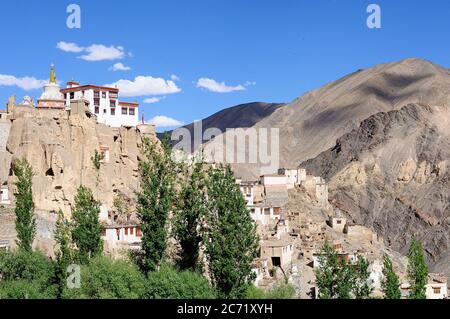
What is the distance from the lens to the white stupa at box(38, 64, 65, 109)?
150 feet

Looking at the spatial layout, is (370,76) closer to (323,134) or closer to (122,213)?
(323,134)

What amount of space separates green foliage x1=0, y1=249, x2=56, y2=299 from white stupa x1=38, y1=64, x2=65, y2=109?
15.4m

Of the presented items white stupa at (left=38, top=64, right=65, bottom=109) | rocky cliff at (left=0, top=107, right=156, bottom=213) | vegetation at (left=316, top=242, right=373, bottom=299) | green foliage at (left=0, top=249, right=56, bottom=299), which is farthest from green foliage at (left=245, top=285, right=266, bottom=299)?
white stupa at (left=38, top=64, right=65, bottom=109)

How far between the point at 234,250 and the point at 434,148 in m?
65.1

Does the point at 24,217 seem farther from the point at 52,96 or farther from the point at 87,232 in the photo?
the point at 52,96

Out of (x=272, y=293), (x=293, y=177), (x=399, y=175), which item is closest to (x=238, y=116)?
(x=399, y=175)

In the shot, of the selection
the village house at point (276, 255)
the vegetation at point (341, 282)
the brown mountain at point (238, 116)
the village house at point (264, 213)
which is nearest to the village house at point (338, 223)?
the village house at point (264, 213)

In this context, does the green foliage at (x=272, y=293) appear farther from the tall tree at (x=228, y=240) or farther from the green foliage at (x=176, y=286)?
the green foliage at (x=176, y=286)

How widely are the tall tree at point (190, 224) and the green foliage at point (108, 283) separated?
9.08ft

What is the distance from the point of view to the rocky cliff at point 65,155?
3981cm

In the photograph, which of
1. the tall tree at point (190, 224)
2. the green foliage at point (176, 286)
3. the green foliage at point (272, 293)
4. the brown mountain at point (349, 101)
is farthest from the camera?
the brown mountain at point (349, 101)

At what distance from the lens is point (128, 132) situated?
4762 centimetres
